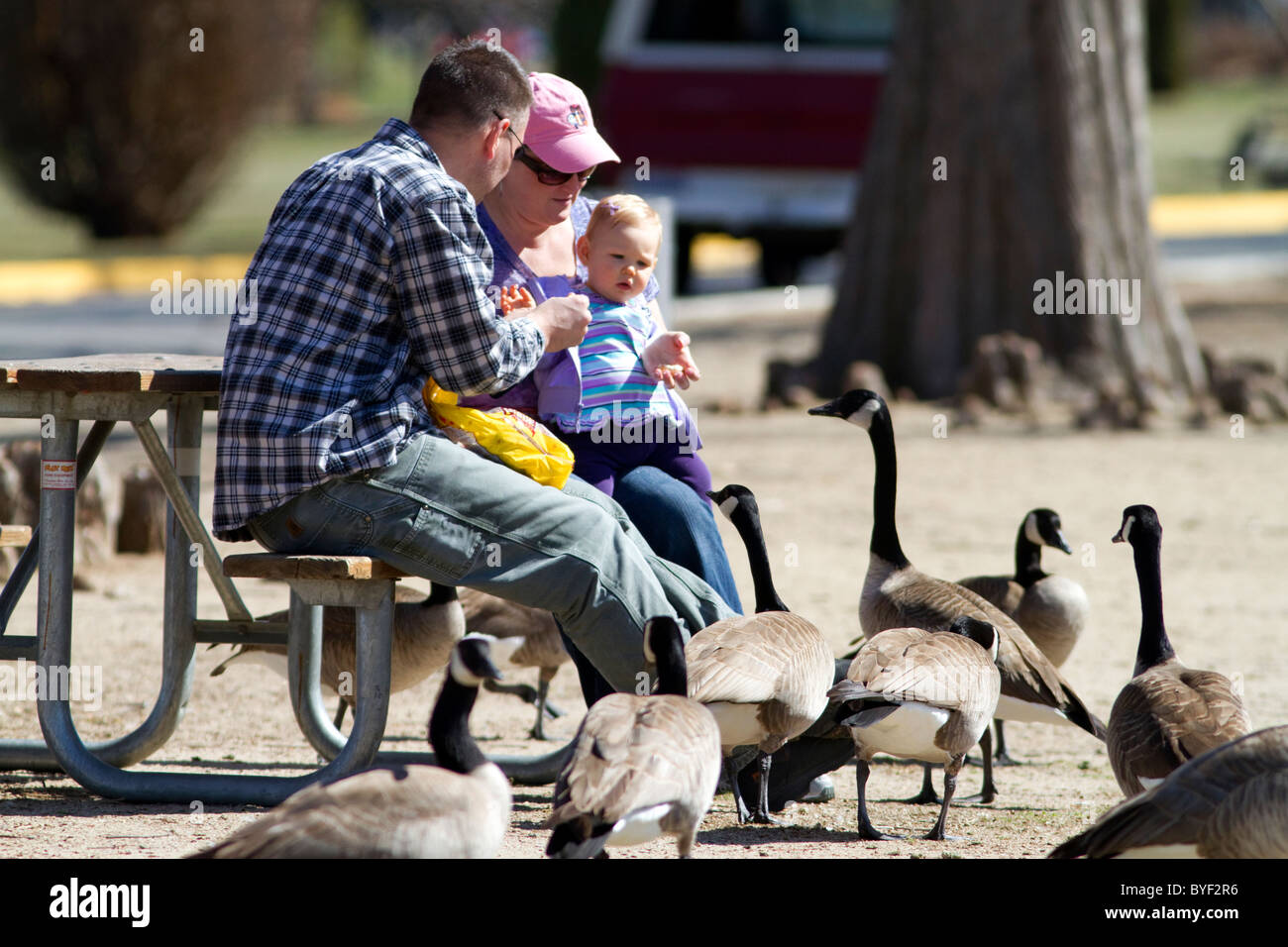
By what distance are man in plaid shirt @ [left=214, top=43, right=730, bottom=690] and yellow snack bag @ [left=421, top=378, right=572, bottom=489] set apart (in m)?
0.11

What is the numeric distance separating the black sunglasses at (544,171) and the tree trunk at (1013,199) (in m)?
7.28

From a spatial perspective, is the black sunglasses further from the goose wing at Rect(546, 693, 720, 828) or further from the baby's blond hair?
the goose wing at Rect(546, 693, 720, 828)

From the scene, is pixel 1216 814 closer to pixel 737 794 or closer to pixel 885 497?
pixel 737 794

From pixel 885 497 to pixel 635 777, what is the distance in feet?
7.07

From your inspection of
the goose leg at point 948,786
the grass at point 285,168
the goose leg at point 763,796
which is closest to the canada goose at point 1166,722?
the goose leg at point 948,786

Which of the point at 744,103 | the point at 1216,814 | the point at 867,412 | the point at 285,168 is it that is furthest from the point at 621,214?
the point at 285,168

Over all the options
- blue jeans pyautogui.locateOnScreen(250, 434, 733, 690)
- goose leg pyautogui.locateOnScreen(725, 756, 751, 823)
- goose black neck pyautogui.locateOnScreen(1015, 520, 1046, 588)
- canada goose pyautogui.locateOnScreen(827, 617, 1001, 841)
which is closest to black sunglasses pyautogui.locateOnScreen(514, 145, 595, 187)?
blue jeans pyautogui.locateOnScreen(250, 434, 733, 690)

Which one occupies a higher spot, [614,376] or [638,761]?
[614,376]

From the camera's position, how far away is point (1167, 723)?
4.05m

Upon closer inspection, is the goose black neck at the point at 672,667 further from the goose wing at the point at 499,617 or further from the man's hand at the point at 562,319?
the goose wing at the point at 499,617

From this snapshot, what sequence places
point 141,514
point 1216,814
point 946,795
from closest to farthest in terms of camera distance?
1. point 1216,814
2. point 946,795
3. point 141,514

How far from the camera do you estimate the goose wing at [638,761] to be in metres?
3.39

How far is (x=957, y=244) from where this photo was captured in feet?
38.5

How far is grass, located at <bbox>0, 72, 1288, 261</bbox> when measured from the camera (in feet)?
70.0
